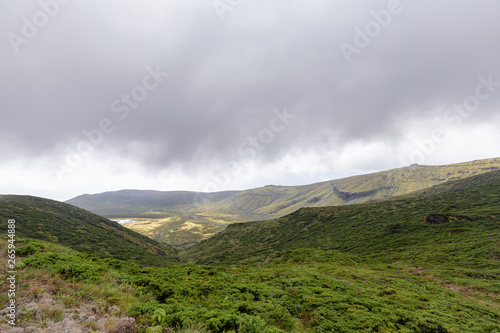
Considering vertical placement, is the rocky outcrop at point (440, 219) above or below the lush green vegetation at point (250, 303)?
below

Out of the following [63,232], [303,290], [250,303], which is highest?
[250,303]

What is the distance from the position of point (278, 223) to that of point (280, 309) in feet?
239

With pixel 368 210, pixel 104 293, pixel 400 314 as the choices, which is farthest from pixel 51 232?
pixel 368 210

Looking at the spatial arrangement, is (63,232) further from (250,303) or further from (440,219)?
(440,219)

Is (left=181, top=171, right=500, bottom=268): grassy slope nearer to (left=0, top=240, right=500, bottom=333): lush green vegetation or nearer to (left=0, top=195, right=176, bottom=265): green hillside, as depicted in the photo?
(left=0, top=240, right=500, bottom=333): lush green vegetation

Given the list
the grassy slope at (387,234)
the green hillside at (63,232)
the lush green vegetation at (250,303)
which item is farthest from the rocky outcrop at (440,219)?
the green hillside at (63,232)

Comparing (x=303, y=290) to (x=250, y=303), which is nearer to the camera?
(x=250, y=303)

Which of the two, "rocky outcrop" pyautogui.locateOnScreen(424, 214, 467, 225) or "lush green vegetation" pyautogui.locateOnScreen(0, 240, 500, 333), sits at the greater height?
"lush green vegetation" pyautogui.locateOnScreen(0, 240, 500, 333)

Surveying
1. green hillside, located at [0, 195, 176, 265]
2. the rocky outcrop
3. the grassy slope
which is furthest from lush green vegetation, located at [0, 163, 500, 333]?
green hillside, located at [0, 195, 176, 265]

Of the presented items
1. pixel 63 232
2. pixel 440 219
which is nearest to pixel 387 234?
pixel 440 219

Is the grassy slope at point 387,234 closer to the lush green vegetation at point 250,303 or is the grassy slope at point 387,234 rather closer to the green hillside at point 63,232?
the lush green vegetation at point 250,303

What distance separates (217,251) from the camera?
225 ft

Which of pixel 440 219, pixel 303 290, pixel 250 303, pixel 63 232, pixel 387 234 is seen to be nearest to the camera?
pixel 250 303

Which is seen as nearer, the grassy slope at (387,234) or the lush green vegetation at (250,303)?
the lush green vegetation at (250,303)
